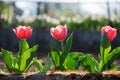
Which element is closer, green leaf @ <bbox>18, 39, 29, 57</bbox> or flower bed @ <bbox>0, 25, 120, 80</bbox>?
flower bed @ <bbox>0, 25, 120, 80</bbox>

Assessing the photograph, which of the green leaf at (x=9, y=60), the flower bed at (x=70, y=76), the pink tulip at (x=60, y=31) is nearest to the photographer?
the flower bed at (x=70, y=76)

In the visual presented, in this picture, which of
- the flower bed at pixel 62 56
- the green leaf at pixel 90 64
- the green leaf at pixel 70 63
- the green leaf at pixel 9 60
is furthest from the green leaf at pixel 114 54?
the green leaf at pixel 9 60

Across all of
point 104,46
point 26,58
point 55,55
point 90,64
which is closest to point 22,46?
point 26,58

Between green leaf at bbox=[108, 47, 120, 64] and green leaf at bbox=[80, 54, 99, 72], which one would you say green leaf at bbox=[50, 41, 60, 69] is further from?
green leaf at bbox=[108, 47, 120, 64]

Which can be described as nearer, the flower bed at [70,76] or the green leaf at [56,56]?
the flower bed at [70,76]

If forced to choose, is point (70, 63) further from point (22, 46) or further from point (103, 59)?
point (22, 46)

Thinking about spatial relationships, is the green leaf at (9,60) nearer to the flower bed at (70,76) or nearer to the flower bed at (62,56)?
the flower bed at (62,56)

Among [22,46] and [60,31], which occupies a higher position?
[60,31]

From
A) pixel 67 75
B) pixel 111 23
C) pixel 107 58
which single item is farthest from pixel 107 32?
pixel 111 23

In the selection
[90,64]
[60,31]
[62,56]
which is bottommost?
[90,64]

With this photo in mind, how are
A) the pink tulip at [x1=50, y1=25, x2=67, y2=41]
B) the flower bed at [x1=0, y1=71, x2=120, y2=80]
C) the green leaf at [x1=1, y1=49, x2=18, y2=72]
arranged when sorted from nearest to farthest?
the flower bed at [x1=0, y1=71, x2=120, y2=80]
the pink tulip at [x1=50, y1=25, x2=67, y2=41]
the green leaf at [x1=1, y1=49, x2=18, y2=72]

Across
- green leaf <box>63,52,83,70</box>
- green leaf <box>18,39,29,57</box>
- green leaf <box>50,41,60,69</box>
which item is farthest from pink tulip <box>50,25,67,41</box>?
green leaf <box>18,39,29,57</box>

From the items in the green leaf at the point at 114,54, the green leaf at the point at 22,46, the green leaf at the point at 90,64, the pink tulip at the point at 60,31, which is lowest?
the green leaf at the point at 90,64

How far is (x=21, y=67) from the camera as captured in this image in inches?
177
